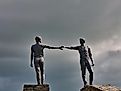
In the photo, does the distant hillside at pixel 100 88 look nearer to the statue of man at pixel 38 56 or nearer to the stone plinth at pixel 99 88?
the stone plinth at pixel 99 88

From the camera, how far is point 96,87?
725 inches

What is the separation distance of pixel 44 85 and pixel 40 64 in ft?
3.90

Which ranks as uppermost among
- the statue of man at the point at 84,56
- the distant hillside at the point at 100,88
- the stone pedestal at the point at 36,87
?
the statue of man at the point at 84,56

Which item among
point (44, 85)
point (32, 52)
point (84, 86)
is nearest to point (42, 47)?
point (32, 52)

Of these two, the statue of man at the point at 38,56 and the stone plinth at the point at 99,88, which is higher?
the statue of man at the point at 38,56

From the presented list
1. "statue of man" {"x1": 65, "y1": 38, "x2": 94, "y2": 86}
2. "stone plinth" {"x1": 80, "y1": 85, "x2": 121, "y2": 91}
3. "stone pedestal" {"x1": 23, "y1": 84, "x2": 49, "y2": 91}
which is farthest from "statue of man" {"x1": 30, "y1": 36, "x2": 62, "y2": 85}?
"stone plinth" {"x1": 80, "y1": 85, "x2": 121, "y2": 91}

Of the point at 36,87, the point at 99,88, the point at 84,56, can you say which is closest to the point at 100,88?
the point at 99,88

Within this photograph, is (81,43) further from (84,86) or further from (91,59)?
(84,86)

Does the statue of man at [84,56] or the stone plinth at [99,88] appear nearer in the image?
the stone plinth at [99,88]

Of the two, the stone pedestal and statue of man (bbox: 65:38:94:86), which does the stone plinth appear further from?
the stone pedestal

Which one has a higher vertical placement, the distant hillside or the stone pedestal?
the stone pedestal

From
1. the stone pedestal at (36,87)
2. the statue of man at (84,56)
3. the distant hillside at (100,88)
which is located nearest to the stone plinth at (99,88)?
the distant hillside at (100,88)

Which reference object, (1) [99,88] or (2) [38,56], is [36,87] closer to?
(2) [38,56]

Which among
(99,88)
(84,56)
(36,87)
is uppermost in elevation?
(84,56)
